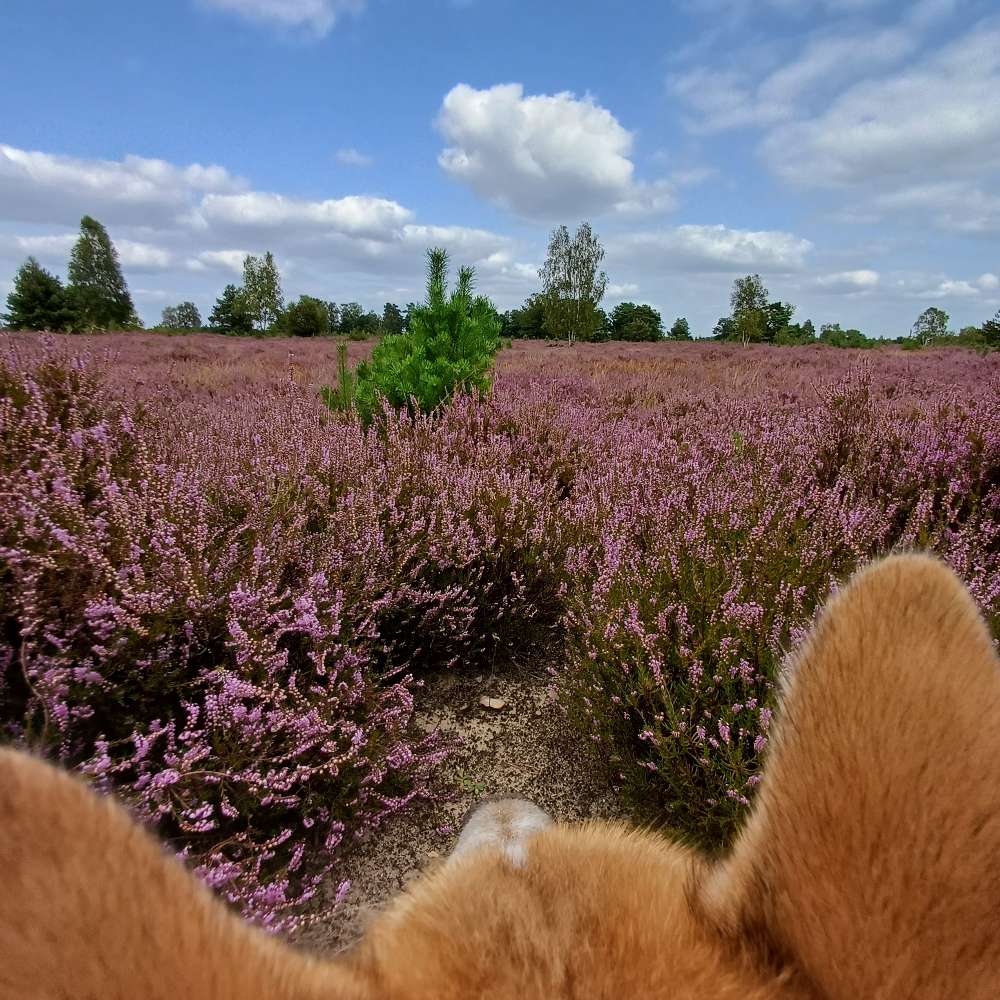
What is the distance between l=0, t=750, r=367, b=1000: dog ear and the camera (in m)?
0.30

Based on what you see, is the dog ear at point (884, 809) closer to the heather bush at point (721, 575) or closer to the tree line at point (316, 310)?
the heather bush at point (721, 575)

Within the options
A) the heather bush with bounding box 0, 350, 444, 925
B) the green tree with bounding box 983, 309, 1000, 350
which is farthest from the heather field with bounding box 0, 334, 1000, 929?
the green tree with bounding box 983, 309, 1000, 350

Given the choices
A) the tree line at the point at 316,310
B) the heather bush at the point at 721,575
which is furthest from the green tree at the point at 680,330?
the heather bush at the point at 721,575

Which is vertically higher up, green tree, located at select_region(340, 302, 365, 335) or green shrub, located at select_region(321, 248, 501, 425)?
green tree, located at select_region(340, 302, 365, 335)

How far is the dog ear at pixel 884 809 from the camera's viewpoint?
0.46 meters

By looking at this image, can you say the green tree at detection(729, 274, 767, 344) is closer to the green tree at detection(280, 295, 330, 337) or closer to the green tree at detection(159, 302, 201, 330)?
the green tree at detection(280, 295, 330, 337)

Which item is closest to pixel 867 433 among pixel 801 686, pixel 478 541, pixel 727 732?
pixel 478 541

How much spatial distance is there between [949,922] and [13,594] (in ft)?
7.80

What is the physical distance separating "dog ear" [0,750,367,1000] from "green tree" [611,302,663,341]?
6432 cm

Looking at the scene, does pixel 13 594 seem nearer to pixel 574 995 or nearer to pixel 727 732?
pixel 574 995

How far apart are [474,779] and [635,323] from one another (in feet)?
220

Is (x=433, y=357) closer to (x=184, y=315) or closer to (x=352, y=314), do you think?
(x=352, y=314)

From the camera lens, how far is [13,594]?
1864 millimetres

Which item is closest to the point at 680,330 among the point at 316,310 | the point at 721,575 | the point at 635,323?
the point at 635,323
